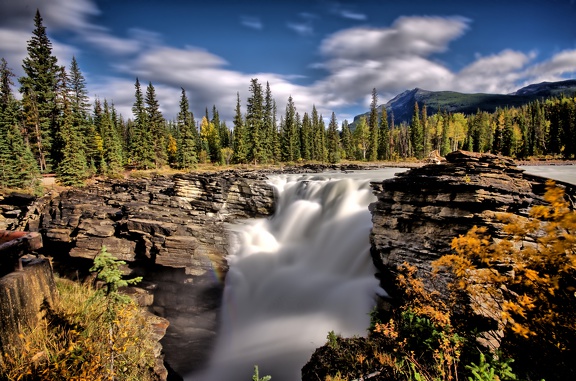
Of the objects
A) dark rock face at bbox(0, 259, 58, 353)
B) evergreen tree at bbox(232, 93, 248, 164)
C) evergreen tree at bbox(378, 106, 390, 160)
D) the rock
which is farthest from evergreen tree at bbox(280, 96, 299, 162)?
dark rock face at bbox(0, 259, 58, 353)

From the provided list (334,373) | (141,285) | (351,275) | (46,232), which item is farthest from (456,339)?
(46,232)

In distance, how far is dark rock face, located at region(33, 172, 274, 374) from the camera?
13.2 m

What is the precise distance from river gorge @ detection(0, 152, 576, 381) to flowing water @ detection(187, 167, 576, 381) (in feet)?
0.24

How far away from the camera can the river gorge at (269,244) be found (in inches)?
412

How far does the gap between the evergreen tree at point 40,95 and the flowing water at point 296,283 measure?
34937 mm

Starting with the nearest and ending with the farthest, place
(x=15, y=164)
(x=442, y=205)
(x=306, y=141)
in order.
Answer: (x=442, y=205)
(x=15, y=164)
(x=306, y=141)

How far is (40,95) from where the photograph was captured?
129 ft

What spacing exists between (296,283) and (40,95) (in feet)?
156

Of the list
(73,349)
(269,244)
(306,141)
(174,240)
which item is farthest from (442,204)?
(306,141)

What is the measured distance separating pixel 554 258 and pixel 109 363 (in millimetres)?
6817

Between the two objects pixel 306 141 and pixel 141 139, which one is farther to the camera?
pixel 306 141

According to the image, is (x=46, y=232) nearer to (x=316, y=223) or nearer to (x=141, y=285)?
(x=141, y=285)

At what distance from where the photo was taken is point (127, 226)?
59.1ft

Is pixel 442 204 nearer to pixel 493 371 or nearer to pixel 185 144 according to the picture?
pixel 493 371
